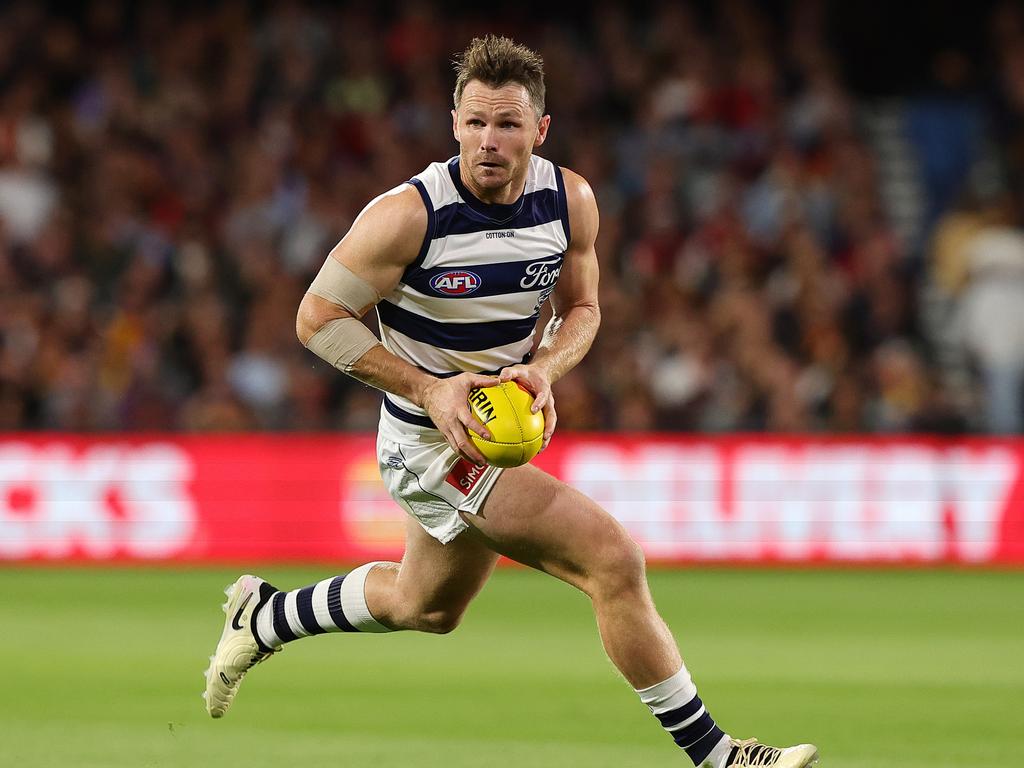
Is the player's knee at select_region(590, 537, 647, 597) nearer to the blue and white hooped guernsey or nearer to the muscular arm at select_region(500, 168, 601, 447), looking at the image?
the muscular arm at select_region(500, 168, 601, 447)

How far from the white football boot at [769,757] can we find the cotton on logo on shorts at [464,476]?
121cm

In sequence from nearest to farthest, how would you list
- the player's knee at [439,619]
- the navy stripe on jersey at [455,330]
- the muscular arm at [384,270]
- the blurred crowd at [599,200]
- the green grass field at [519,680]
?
the muscular arm at [384,270] < the navy stripe on jersey at [455,330] < the player's knee at [439,619] < the green grass field at [519,680] < the blurred crowd at [599,200]

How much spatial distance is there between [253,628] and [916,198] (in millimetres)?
12760

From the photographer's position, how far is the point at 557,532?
575cm

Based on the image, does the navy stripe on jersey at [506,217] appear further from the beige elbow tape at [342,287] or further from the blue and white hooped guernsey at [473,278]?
the beige elbow tape at [342,287]

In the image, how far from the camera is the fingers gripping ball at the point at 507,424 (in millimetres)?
5605

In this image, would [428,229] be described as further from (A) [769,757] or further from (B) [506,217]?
(A) [769,757]

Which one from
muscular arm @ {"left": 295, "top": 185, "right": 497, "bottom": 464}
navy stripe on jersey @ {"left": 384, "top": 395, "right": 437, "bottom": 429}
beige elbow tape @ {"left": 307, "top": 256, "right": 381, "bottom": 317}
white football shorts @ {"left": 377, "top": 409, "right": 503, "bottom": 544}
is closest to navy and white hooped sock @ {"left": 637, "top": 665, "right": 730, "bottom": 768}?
white football shorts @ {"left": 377, "top": 409, "right": 503, "bottom": 544}

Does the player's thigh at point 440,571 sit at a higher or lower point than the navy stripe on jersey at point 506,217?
lower

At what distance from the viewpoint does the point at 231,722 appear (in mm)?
7496

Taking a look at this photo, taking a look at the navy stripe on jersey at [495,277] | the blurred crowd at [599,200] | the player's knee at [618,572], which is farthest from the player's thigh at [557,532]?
the blurred crowd at [599,200]

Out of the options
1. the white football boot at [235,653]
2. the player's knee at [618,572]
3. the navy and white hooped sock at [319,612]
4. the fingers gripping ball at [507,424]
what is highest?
the fingers gripping ball at [507,424]

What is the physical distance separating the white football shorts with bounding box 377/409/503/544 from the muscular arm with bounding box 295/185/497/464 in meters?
0.25

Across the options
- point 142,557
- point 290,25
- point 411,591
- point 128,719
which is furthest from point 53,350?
point 411,591
